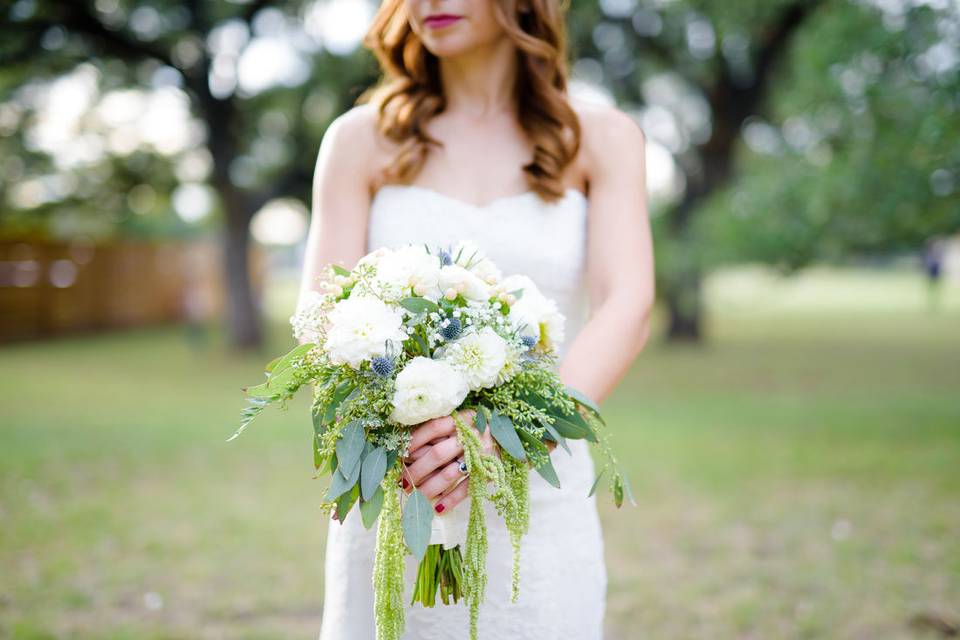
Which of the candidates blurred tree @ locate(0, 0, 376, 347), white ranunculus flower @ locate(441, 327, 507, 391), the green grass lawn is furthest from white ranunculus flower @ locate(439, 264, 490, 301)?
blurred tree @ locate(0, 0, 376, 347)

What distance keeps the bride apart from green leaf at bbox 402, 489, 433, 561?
519 millimetres

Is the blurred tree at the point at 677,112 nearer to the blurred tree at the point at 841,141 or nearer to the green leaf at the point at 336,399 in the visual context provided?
the blurred tree at the point at 841,141

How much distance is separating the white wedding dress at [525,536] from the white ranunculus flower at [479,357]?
59 centimetres

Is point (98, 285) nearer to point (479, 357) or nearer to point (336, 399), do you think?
point (336, 399)

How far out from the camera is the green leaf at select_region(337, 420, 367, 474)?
5.54 feet

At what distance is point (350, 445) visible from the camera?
171cm

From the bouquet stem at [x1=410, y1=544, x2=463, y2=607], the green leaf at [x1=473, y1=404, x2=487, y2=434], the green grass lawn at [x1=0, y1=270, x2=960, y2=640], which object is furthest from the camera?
the green grass lawn at [x1=0, y1=270, x2=960, y2=640]

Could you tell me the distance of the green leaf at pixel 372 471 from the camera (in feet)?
5.52

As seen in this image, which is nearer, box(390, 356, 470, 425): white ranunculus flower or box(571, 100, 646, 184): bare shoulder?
box(390, 356, 470, 425): white ranunculus flower

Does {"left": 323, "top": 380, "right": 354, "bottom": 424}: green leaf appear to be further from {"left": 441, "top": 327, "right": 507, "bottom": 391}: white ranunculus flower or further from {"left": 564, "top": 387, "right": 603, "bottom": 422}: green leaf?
{"left": 564, "top": 387, "right": 603, "bottom": 422}: green leaf

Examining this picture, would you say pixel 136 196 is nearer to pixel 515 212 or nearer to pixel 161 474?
pixel 161 474

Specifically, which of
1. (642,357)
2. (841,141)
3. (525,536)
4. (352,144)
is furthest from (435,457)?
(642,357)

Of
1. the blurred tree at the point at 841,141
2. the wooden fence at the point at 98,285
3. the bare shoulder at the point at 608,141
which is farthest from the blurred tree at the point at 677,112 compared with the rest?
the bare shoulder at the point at 608,141

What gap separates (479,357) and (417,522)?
35 centimetres
